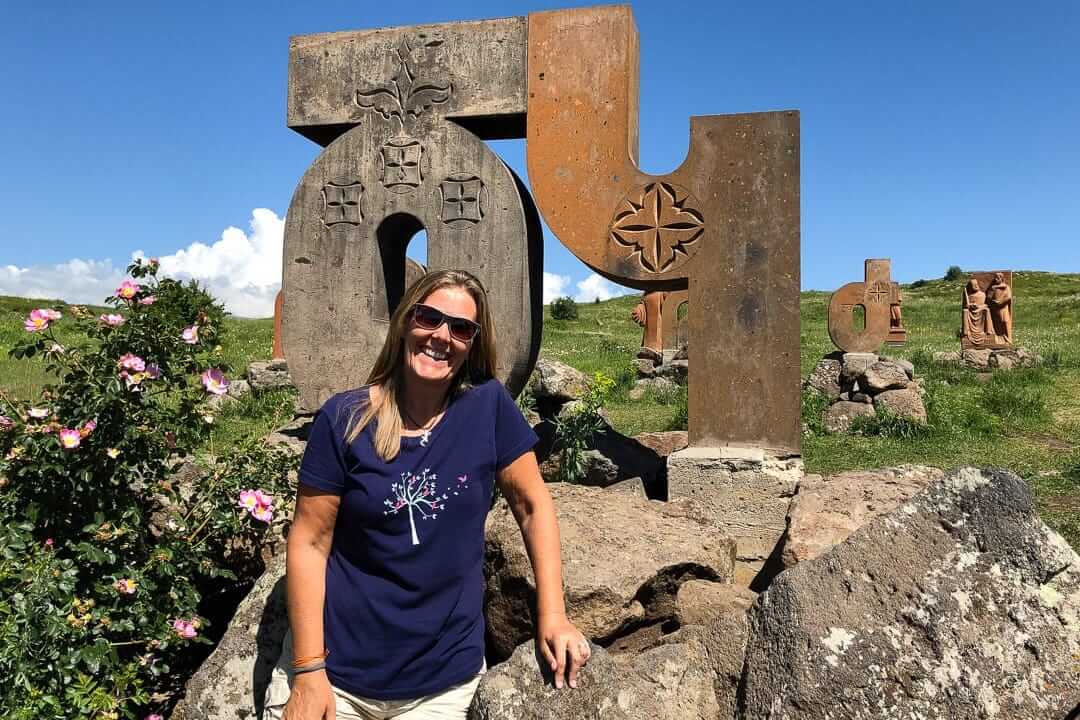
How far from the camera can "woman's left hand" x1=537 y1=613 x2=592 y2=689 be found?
7.17ft

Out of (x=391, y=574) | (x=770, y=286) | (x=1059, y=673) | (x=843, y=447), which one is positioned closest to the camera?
(x=1059, y=673)

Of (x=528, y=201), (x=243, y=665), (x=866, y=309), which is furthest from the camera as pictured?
(x=866, y=309)

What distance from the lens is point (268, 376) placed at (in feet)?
33.8

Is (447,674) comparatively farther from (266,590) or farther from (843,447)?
(843,447)

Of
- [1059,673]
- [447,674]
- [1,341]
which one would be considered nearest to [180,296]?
[447,674]

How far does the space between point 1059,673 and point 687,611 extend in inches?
44.0

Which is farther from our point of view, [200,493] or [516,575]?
[200,493]

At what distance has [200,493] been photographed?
3.62 meters

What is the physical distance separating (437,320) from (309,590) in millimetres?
865

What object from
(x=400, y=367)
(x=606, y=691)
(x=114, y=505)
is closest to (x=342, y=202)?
(x=114, y=505)

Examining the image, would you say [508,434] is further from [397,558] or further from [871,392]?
[871,392]

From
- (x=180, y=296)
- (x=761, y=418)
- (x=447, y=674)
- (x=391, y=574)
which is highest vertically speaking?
(x=180, y=296)

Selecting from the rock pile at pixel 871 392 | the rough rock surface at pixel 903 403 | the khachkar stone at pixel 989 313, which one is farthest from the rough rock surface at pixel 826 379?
the khachkar stone at pixel 989 313

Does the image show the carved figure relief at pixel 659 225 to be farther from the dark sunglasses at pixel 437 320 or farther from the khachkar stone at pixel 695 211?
the dark sunglasses at pixel 437 320
